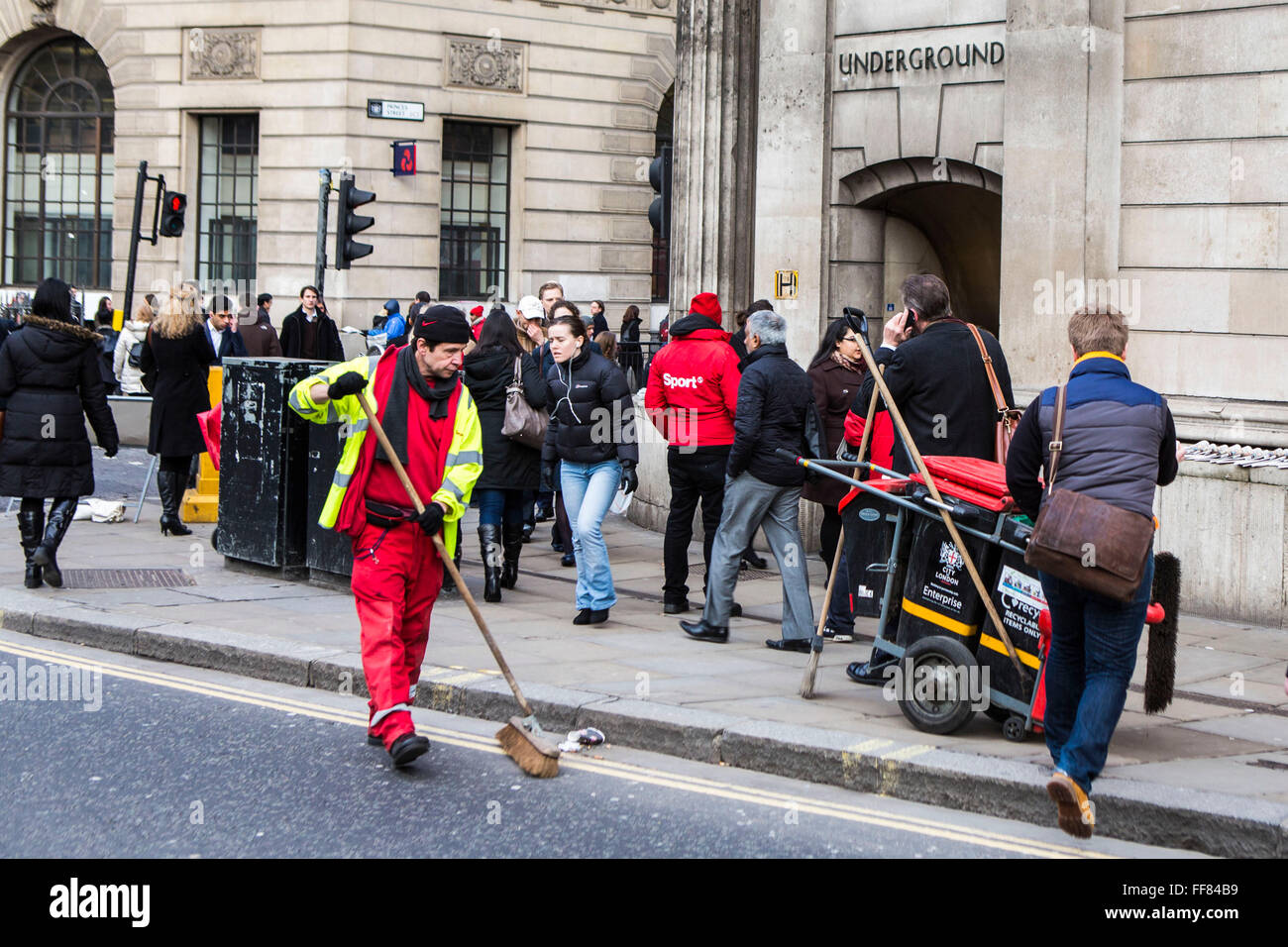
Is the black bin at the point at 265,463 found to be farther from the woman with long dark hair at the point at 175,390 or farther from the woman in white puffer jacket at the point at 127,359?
the woman in white puffer jacket at the point at 127,359

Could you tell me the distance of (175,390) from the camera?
42.3 ft

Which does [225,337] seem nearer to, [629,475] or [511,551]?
[511,551]

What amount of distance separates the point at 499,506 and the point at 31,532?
300cm

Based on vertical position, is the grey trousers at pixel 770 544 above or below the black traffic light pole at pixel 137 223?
below

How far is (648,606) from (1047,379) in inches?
128

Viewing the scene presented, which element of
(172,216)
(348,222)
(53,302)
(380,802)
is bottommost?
(380,802)

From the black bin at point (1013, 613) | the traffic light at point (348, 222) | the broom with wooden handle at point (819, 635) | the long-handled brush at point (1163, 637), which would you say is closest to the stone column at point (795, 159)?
the traffic light at point (348, 222)

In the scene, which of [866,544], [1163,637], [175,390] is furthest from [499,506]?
[1163,637]

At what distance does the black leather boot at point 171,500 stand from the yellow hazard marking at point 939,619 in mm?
7529

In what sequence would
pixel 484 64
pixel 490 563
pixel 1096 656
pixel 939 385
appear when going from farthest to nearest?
1. pixel 484 64
2. pixel 490 563
3. pixel 939 385
4. pixel 1096 656

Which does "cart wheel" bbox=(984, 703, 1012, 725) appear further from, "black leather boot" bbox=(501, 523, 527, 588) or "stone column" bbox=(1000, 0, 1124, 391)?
"stone column" bbox=(1000, 0, 1124, 391)

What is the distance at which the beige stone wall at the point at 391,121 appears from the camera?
25969 millimetres

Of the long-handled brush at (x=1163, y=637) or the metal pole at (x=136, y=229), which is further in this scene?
the metal pole at (x=136, y=229)

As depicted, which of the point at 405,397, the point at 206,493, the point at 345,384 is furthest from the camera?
the point at 206,493
